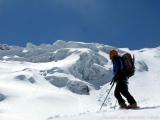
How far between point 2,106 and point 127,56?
16211 centimetres

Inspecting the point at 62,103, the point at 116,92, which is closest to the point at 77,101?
the point at 62,103

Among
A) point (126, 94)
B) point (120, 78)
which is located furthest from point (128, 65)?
point (126, 94)

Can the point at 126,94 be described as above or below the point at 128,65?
below

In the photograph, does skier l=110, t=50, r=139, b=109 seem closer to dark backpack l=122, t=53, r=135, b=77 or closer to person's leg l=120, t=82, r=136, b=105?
person's leg l=120, t=82, r=136, b=105

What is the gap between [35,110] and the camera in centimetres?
17275

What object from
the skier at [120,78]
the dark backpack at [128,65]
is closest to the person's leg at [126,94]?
the skier at [120,78]

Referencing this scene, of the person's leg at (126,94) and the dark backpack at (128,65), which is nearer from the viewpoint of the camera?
the dark backpack at (128,65)

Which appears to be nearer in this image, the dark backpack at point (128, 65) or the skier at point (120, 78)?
the dark backpack at point (128, 65)

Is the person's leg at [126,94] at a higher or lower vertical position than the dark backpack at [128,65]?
lower

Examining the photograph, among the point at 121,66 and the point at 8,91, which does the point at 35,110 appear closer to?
the point at 8,91

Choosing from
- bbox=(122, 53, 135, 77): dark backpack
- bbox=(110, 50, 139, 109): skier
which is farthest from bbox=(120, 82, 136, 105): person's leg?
bbox=(122, 53, 135, 77): dark backpack

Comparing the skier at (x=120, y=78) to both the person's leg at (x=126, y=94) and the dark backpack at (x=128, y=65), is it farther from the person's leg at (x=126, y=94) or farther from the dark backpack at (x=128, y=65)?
the dark backpack at (x=128, y=65)

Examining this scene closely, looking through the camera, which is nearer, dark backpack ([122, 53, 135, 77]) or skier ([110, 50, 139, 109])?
dark backpack ([122, 53, 135, 77])

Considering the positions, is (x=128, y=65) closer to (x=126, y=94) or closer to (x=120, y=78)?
(x=120, y=78)
